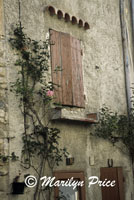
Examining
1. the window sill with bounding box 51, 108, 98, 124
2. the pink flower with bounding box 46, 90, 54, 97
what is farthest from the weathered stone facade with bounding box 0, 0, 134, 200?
the pink flower with bounding box 46, 90, 54, 97

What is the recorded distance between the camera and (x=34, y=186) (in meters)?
7.58

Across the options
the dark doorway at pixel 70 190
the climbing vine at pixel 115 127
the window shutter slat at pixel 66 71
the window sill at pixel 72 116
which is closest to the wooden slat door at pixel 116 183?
the climbing vine at pixel 115 127

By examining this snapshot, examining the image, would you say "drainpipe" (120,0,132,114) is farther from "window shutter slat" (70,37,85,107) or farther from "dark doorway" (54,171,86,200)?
"dark doorway" (54,171,86,200)

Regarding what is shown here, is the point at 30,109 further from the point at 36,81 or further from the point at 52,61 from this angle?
the point at 52,61

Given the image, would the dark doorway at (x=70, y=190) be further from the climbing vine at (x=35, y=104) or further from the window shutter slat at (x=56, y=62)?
the window shutter slat at (x=56, y=62)

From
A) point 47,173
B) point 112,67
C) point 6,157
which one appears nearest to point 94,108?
point 112,67

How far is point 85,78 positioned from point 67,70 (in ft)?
2.15

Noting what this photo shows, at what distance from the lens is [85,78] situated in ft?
30.6

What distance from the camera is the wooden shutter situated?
338 inches

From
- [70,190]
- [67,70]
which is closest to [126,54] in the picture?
[67,70]

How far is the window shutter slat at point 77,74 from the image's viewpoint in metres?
8.89

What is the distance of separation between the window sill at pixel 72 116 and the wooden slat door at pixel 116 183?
46.1 inches

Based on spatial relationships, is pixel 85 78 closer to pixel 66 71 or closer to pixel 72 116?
pixel 66 71

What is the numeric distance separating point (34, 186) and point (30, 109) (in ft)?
4.53
